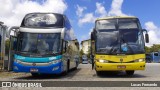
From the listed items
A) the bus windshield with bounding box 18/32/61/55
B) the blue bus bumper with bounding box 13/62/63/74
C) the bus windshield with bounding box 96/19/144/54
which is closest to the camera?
the blue bus bumper with bounding box 13/62/63/74

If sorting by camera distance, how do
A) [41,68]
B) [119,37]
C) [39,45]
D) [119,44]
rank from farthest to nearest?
[119,37]
[119,44]
[39,45]
[41,68]

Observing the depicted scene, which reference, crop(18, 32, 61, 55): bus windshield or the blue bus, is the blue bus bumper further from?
crop(18, 32, 61, 55): bus windshield

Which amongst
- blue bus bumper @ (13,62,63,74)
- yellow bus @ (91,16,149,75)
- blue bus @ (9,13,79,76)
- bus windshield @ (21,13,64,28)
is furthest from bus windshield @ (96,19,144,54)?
blue bus bumper @ (13,62,63,74)

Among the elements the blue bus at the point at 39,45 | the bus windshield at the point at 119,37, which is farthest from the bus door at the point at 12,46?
the bus windshield at the point at 119,37

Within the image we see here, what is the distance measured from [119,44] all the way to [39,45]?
4174 millimetres

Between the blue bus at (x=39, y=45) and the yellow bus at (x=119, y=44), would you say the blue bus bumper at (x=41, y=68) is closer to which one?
the blue bus at (x=39, y=45)

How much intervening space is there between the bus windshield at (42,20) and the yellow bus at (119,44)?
2.09 m

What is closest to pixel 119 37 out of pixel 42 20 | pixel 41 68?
pixel 42 20

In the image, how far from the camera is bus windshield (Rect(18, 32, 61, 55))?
60.0 ft

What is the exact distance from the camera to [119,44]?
18781 mm

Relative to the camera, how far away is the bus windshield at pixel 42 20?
1881 cm

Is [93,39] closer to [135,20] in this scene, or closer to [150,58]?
[135,20]

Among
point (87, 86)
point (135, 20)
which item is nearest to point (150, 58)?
point (135, 20)

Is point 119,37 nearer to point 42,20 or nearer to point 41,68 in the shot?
point 42,20
